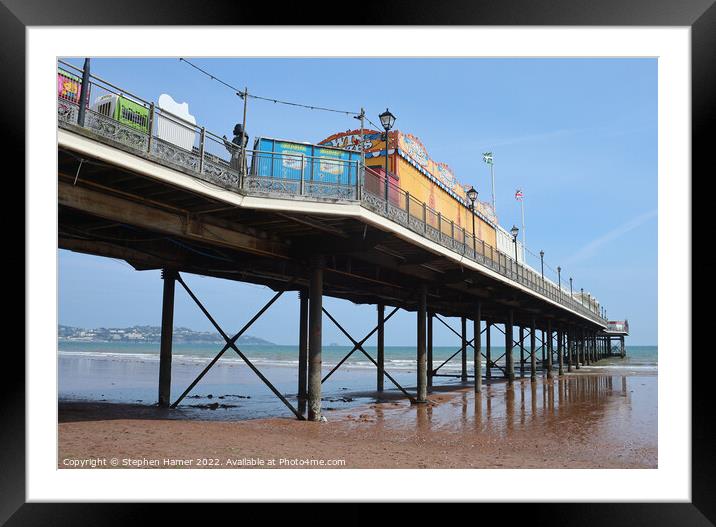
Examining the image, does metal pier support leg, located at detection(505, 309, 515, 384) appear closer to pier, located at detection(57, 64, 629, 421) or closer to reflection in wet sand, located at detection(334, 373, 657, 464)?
reflection in wet sand, located at detection(334, 373, 657, 464)

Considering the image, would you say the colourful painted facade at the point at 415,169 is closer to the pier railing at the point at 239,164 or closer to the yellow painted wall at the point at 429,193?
the yellow painted wall at the point at 429,193

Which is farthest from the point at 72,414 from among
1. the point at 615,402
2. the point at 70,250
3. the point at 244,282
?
the point at 615,402

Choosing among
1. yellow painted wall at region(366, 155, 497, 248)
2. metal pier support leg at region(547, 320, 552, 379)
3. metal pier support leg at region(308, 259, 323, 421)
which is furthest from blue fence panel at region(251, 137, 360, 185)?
metal pier support leg at region(547, 320, 552, 379)

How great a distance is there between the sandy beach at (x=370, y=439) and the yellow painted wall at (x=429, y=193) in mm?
5886

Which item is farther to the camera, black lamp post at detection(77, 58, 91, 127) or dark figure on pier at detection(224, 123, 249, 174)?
dark figure on pier at detection(224, 123, 249, 174)

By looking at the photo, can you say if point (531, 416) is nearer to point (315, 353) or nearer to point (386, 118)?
point (315, 353)

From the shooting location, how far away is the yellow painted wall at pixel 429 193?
54.1ft

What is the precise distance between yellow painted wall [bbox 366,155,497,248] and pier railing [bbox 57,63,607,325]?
7.88 ft

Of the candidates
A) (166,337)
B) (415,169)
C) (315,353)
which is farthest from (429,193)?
(166,337)

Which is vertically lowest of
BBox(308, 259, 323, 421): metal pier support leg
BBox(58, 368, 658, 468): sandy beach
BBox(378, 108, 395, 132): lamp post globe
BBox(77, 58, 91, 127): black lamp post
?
BBox(58, 368, 658, 468): sandy beach

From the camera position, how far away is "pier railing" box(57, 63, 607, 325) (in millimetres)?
7996

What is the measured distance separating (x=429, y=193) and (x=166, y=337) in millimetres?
9734
